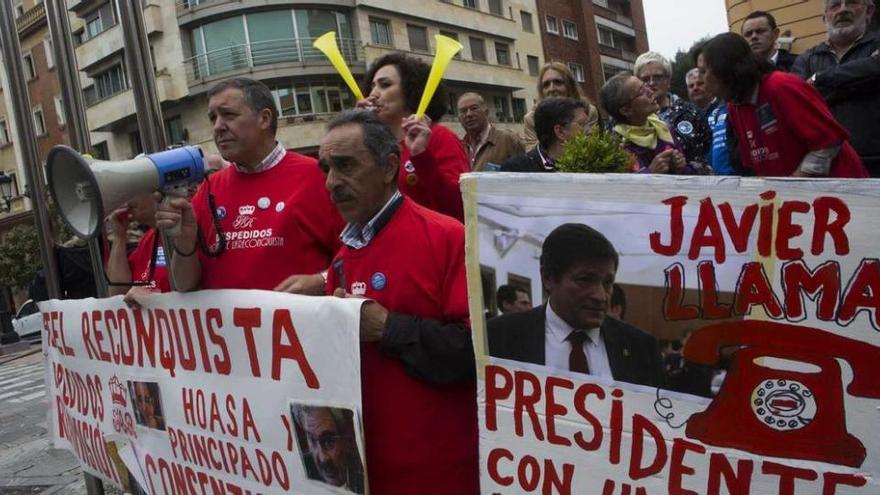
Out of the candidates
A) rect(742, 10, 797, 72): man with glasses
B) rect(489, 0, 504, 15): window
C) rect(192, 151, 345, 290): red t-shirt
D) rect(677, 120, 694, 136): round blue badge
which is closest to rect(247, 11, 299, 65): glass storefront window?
rect(489, 0, 504, 15): window

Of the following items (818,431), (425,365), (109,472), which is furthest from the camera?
(109,472)

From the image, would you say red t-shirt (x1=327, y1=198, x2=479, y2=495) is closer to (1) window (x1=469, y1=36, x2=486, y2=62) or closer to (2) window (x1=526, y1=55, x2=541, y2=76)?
(1) window (x1=469, y1=36, x2=486, y2=62)

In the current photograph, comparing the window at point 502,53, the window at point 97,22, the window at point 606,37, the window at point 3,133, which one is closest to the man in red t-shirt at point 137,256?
the window at point 97,22

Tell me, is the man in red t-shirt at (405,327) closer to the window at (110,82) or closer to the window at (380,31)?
the window at (380,31)

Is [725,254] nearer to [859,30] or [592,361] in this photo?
[592,361]

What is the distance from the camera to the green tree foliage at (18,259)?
77.5 feet

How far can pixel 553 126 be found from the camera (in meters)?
3.04

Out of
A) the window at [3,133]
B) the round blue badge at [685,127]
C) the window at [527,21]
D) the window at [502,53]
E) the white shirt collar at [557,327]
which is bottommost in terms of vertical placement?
the white shirt collar at [557,327]

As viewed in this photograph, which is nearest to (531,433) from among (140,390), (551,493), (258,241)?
(551,493)

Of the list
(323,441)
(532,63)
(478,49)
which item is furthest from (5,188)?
(532,63)

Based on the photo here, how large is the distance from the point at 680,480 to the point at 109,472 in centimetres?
248

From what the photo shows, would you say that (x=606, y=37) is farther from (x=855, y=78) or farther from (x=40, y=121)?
(x=855, y=78)

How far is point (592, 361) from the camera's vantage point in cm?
169

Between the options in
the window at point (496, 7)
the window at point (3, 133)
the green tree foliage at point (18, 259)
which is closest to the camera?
the green tree foliage at point (18, 259)
